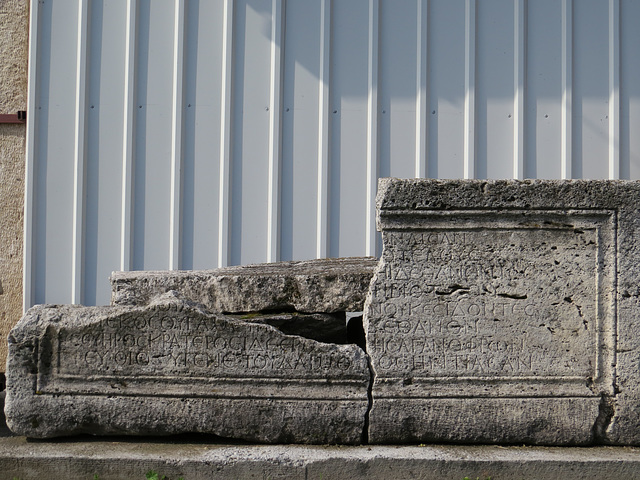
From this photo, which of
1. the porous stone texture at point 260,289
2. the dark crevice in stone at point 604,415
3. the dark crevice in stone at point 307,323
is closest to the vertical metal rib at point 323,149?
the porous stone texture at point 260,289

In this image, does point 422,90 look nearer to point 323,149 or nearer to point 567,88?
point 323,149

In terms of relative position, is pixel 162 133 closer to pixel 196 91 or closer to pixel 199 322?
pixel 196 91

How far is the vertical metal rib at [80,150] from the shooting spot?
4.55 meters

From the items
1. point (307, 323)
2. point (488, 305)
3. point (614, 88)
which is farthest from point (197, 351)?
point (614, 88)

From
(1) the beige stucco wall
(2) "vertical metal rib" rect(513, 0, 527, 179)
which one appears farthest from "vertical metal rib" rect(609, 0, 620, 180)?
(1) the beige stucco wall

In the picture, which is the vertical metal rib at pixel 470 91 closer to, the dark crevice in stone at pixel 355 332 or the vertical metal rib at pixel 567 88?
the vertical metal rib at pixel 567 88

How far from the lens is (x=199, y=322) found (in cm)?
288

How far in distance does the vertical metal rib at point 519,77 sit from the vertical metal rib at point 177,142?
248cm

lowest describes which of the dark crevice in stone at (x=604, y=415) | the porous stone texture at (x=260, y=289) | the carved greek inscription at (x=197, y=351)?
the dark crevice in stone at (x=604, y=415)

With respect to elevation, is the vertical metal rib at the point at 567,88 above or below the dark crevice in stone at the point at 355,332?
above

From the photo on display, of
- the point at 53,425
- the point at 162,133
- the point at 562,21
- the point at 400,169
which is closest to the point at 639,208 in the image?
the point at 400,169

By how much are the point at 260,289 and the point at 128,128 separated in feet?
6.99

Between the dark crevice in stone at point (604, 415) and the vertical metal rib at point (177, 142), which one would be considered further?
the vertical metal rib at point (177, 142)

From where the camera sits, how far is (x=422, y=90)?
14.9 ft
